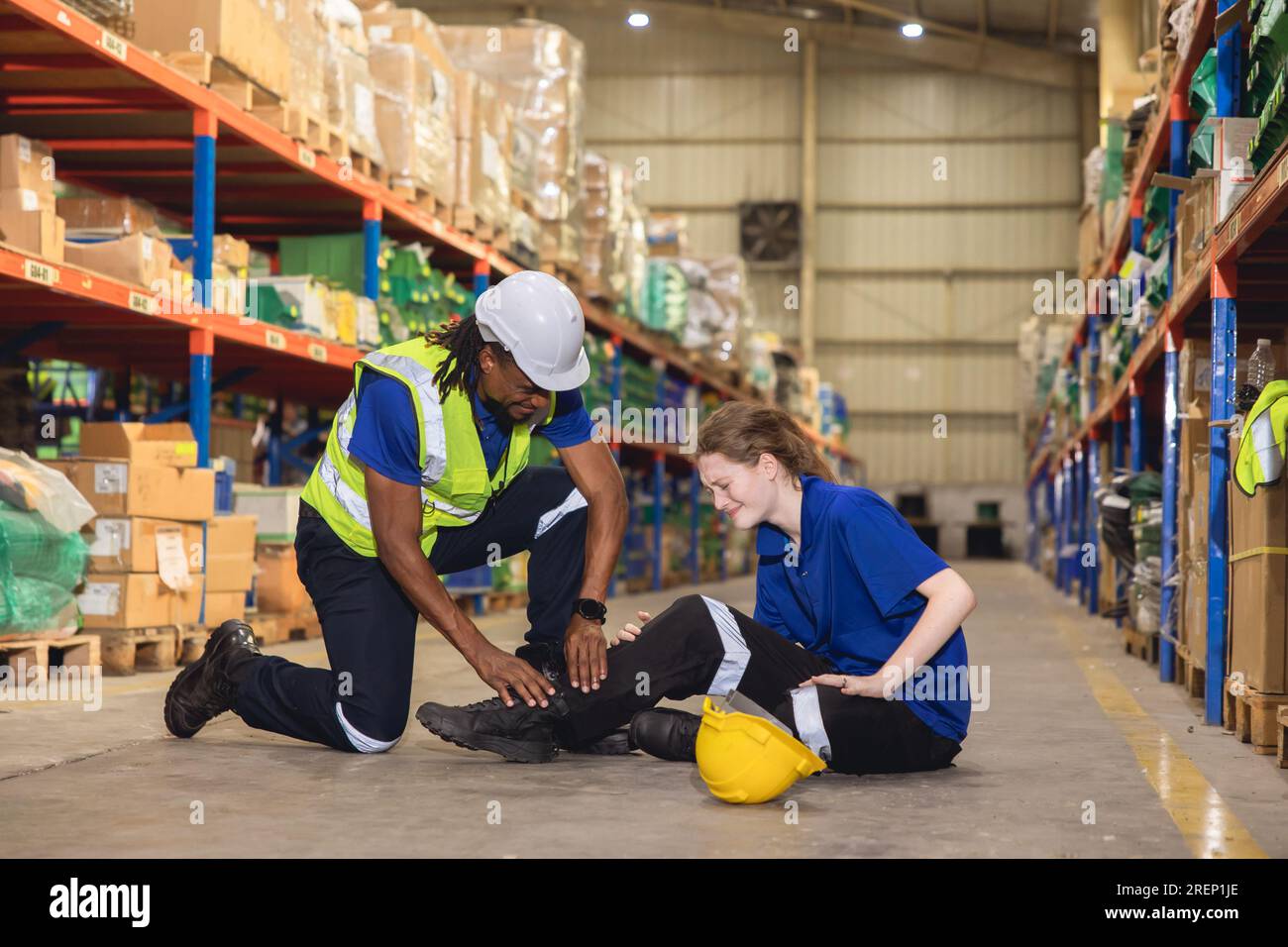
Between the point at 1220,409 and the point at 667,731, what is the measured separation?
2.00 m

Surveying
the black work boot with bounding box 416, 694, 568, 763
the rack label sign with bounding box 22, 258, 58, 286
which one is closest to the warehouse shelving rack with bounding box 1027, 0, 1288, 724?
the black work boot with bounding box 416, 694, 568, 763

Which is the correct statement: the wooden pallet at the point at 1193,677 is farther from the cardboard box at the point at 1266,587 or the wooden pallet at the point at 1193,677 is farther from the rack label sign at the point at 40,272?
the rack label sign at the point at 40,272

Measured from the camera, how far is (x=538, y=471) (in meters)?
4.16

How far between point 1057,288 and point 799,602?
71.8 feet

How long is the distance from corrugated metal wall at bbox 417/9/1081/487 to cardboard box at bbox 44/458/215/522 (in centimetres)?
2232

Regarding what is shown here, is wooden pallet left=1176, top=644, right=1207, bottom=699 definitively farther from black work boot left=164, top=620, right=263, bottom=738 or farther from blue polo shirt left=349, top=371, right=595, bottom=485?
black work boot left=164, top=620, right=263, bottom=738

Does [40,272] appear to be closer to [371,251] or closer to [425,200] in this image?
[371,251]

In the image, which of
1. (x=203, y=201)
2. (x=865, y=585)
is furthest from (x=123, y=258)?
(x=865, y=585)

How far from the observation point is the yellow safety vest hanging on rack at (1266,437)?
3.69m

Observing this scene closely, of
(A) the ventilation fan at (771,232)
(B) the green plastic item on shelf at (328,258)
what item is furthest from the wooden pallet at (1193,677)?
(A) the ventilation fan at (771,232)

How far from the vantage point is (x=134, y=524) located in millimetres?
5766

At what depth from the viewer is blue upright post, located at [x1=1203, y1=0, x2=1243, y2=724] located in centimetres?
436
